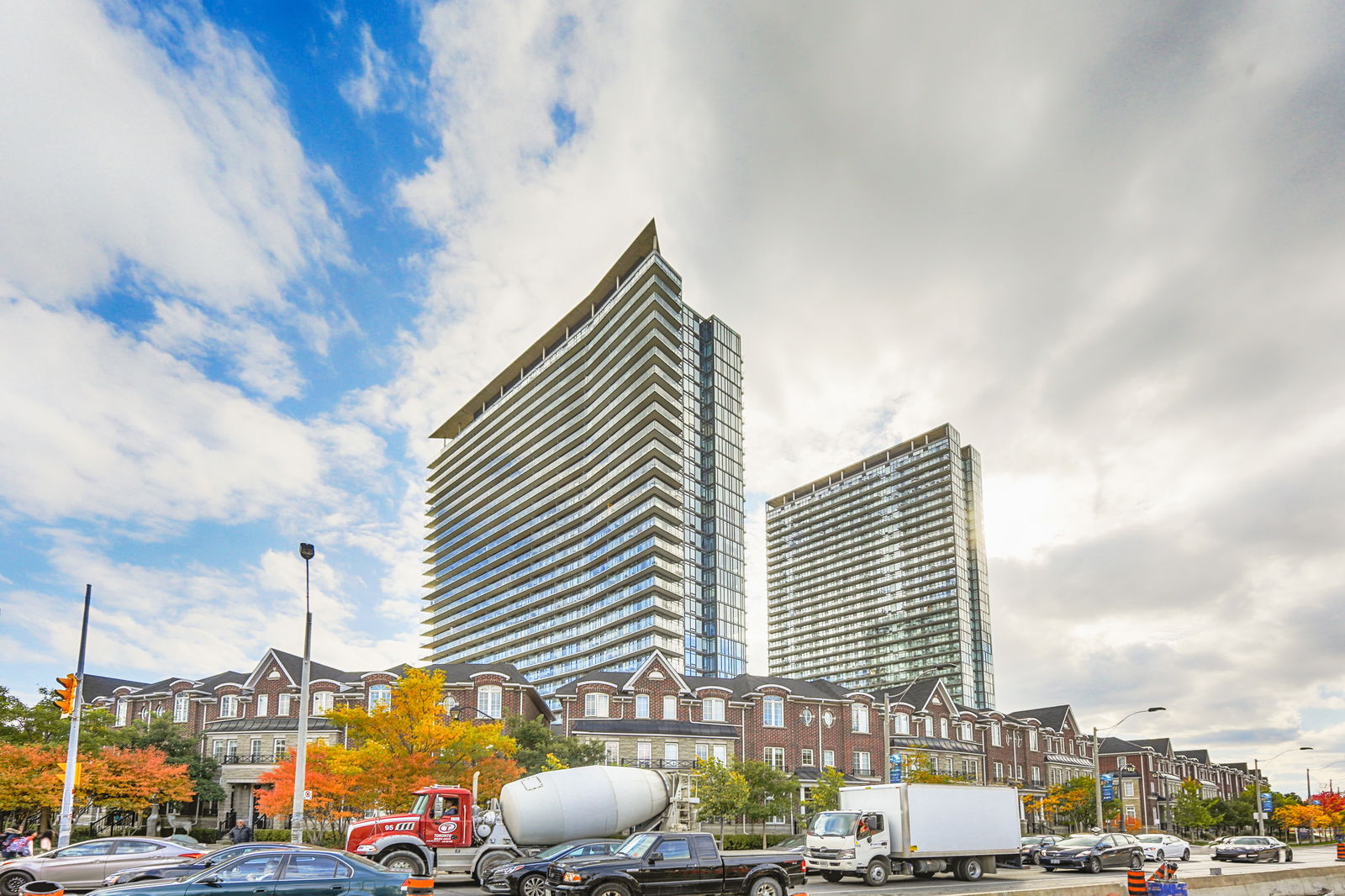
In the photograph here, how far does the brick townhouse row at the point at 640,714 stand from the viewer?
210 ft

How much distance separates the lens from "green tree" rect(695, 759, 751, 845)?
2037 inches

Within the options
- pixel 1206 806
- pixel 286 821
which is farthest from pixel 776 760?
pixel 1206 806

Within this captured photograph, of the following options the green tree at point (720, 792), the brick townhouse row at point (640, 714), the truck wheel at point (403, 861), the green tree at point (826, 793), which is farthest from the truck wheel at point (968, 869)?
the brick townhouse row at point (640, 714)

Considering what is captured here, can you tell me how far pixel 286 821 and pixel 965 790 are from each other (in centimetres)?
4320

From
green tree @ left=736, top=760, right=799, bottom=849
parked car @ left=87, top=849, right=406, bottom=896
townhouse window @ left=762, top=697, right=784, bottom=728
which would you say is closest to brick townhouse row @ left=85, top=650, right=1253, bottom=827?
townhouse window @ left=762, top=697, right=784, bottom=728

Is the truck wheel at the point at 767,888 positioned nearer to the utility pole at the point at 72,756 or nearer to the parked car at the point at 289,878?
the parked car at the point at 289,878

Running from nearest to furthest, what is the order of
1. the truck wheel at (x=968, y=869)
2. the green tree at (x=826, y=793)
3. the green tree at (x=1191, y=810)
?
1. the truck wheel at (x=968, y=869)
2. the green tree at (x=826, y=793)
3. the green tree at (x=1191, y=810)

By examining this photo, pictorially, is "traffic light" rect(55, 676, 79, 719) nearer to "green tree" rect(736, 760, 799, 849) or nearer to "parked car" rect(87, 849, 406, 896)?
"parked car" rect(87, 849, 406, 896)

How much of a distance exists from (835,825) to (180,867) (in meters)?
19.2

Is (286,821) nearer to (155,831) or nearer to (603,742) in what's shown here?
(155,831)

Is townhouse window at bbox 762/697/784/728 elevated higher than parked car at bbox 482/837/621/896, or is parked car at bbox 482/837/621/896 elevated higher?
townhouse window at bbox 762/697/784/728

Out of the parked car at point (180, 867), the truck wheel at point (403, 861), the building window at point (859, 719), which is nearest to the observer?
the parked car at point (180, 867)

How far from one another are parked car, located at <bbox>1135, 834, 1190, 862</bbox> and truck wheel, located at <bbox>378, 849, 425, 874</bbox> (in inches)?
1355

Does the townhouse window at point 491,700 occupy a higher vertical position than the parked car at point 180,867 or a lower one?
higher
